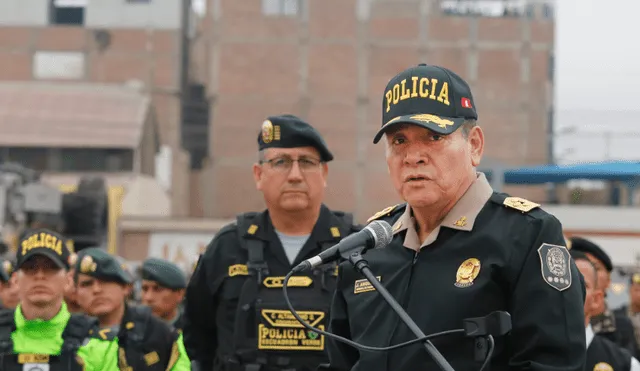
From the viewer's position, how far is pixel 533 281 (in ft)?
12.2

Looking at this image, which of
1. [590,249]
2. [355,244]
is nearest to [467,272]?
[355,244]

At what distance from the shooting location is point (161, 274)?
10.5m

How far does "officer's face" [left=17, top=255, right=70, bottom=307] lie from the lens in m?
7.02

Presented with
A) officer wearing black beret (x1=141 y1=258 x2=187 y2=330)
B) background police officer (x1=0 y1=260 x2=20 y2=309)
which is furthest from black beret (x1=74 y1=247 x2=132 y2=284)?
officer wearing black beret (x1=141 y1=258 x2=187 y2=330)

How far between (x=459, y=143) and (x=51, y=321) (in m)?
3.73

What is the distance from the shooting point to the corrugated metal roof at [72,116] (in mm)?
45875

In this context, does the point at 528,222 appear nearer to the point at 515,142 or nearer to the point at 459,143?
the point at 459,143

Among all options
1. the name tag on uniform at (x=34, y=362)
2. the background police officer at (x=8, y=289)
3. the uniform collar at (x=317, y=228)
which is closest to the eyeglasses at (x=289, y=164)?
the uniform collar at (x=317, y=228)

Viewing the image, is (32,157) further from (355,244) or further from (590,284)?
(355,244)

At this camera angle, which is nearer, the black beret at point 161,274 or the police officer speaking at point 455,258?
the police officer speaking at point 455,258

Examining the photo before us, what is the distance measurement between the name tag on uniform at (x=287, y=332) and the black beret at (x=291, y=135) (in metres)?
1.00

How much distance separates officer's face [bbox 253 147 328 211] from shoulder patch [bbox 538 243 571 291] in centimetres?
305

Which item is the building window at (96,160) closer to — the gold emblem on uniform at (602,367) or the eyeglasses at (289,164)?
the eyeglasses at (289,164)

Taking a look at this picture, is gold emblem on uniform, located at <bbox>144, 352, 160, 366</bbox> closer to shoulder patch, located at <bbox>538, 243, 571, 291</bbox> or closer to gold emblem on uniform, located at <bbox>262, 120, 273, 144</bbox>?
gold emblem on uniform, located at <bbox>262, 120, 273, 144</bbox>
